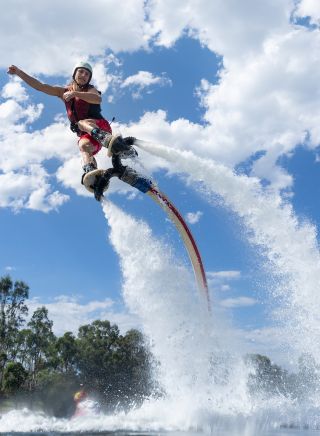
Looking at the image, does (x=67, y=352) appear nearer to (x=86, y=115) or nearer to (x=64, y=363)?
(x=64, y=363)

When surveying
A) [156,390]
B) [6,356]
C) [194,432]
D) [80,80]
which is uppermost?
[80,80]

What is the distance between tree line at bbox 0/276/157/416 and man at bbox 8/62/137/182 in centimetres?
3770

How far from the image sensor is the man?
1628cm

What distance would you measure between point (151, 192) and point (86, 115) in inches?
137

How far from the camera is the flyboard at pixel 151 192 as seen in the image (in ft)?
55.2

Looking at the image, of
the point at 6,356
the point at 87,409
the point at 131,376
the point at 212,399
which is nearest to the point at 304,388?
the point at 212,399

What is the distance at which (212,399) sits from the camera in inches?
819

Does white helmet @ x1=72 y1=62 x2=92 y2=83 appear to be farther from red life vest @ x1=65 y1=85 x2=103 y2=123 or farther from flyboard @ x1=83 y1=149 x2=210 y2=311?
flyboard @ x1=83 y1=149 x2=210 y2=311

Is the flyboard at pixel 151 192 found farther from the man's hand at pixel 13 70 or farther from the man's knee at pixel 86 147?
the man's hand at pixel 13 70

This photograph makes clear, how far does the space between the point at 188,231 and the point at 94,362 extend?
228 ft

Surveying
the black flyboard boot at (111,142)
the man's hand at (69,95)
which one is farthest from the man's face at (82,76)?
the black flyboard boot at (111,142)

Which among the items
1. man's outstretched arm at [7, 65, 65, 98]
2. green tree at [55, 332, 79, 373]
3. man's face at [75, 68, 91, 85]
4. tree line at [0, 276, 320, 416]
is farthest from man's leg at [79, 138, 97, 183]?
green tree at [55, 332, 79, 373]

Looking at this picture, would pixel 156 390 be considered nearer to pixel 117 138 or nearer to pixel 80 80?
pixel 117 138

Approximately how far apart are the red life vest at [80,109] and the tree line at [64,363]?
126 ft
